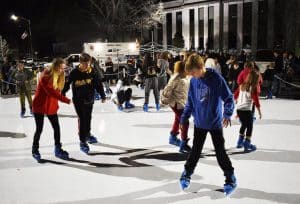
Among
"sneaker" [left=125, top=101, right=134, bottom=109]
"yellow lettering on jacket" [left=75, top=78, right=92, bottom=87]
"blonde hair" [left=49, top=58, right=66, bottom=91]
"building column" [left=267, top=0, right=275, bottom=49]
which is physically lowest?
"sneaker" [left=125, top=101, right=134, bottom=109]

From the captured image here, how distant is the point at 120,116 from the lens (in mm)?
10297

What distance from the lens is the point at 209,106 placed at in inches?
170

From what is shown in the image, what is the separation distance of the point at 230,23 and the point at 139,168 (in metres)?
38.2

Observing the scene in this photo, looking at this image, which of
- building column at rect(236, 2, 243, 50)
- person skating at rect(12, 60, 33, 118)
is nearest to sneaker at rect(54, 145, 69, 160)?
person skating at rect(12, 60, 33, 118)

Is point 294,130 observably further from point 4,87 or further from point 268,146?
point 4,87

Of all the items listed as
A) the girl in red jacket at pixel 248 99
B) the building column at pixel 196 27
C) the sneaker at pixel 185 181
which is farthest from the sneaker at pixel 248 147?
the building column at pixel 196 27

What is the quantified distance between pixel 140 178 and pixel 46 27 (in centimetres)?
4113

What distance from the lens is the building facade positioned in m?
36.1

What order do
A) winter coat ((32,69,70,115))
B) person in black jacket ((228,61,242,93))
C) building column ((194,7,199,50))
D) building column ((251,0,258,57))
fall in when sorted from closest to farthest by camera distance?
winter coat ((32,69,70,115))
person in black jacket ((228,61,242,93))
building column ((251,0,258,57))
building column ((194,7,199,50))

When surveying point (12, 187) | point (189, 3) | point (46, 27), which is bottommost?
point (12, 187)

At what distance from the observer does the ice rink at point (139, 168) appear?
4512mm

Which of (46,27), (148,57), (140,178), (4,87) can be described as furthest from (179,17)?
(140,178)

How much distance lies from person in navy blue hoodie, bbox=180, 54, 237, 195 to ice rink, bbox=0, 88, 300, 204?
410mm

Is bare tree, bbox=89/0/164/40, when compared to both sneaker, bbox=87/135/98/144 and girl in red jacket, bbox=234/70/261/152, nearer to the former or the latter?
sneaker, bbox=87/135/98/144
